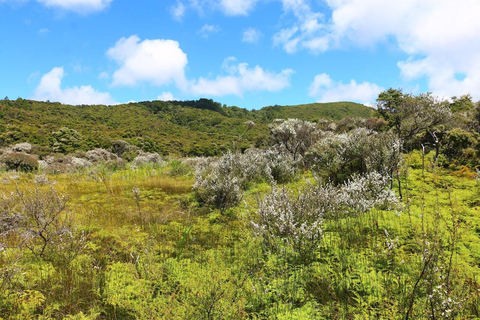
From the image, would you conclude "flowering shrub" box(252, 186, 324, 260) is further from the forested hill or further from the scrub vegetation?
the forested hill

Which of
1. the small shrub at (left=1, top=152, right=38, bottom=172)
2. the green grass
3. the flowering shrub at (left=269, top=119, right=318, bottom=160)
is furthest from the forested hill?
the small shrub at (left=1, top=152, right=38, bottom=172)

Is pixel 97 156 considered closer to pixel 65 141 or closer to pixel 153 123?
pixel 65 141

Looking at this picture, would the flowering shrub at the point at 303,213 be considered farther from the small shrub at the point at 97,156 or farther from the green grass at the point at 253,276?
the small shrub at the point at 97,156

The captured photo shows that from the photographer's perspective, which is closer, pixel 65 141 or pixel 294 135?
pixel 294 135

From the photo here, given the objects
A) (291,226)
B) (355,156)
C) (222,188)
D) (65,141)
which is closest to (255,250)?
(291,226)

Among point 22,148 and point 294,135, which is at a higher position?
point 294,135

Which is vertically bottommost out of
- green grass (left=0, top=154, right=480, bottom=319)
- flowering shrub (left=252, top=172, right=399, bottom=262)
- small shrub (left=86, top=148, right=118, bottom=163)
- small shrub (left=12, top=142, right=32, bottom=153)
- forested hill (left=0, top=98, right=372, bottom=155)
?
green grass (left=0, top=154, right=480, bottom=319)

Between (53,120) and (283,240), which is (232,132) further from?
(283,240)

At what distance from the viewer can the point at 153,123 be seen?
7000cm

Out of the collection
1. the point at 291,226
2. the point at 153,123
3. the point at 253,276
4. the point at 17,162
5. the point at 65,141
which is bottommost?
the point at 253,276

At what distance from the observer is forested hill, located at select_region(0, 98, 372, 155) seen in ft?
132

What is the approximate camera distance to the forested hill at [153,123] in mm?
40219

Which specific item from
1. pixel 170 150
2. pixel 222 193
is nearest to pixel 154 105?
pixel 170 150

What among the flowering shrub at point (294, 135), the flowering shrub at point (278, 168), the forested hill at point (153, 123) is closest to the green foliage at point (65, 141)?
the forested hill at point (153, 123)
